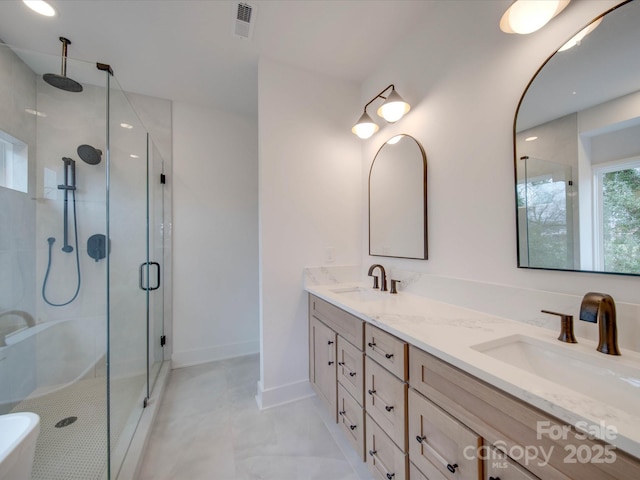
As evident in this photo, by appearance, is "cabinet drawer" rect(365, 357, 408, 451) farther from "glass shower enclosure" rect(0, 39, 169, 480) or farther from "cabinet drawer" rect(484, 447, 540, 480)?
"glass shower enclosure" rect(0, 39, 169, 480)

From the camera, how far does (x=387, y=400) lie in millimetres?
1142

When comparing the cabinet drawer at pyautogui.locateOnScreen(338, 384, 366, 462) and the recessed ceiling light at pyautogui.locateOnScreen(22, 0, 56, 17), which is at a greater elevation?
the recessed ceiling light at pyautogui.locateOnScreen(22, 0, 56, 17)

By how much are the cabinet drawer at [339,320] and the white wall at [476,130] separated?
0.63 metres

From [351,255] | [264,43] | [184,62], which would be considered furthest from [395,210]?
[184,62]

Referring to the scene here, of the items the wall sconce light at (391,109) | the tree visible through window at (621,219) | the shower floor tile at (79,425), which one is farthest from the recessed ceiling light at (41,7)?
the tree visible through window at (621,219)

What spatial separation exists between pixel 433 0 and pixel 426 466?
7.82 ft

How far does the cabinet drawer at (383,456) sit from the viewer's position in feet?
3.45

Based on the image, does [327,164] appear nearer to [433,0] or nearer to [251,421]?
[433,0]

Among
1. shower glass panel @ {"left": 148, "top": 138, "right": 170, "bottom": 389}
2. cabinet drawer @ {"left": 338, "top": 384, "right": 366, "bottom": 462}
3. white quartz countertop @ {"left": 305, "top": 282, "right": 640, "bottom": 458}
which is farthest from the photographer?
shower glass panel @ {"left": 148, "top": 138, "right": 170, "bottom": 389}

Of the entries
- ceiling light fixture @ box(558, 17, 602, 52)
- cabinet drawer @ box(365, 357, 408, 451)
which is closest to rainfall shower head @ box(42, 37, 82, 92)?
cabinet drawer @ box(365, 357, 408, 451)

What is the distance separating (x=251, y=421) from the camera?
1790mm

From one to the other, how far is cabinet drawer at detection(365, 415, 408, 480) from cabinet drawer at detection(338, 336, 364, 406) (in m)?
0.14

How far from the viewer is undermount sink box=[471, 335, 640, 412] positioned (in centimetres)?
72

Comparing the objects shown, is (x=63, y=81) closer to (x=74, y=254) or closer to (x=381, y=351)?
(x=74, y=254)
